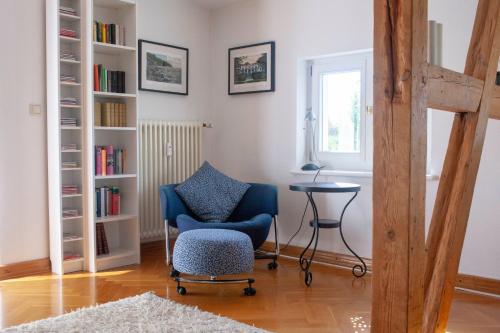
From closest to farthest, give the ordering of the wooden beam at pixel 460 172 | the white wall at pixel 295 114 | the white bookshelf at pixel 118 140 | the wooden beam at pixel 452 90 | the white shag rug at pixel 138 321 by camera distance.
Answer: the wooden beam at pixel 452 90 < the wooden beam at pixel 460 172 < the white shag rug at pixel 138 321 < the white wall at pixel 295 114 < the white bookshelf at pixel 118 140

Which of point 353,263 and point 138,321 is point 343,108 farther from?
point 138,321

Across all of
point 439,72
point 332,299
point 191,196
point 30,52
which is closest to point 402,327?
point 439,72

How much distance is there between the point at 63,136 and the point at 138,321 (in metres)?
1.98

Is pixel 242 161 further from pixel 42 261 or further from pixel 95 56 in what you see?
pixel 42 261

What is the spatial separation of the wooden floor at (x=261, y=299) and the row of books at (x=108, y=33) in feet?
6.42

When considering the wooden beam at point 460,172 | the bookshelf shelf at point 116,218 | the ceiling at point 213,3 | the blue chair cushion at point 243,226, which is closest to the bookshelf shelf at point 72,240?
the bookshelf shelf at point 116,218

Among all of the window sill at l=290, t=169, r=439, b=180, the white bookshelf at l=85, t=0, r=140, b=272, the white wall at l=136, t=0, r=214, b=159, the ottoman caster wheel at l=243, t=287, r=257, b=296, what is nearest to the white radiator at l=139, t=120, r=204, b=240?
the white wall at l=136, t=0, r=214, b=159

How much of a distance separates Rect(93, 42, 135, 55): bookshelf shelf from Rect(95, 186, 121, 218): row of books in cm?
120

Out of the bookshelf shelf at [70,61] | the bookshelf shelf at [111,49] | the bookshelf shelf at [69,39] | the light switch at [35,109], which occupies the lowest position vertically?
the light switch at [35,109]

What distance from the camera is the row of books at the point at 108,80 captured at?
424 centimetres

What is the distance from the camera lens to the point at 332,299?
3523 mm

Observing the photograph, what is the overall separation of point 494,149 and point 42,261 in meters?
3.64

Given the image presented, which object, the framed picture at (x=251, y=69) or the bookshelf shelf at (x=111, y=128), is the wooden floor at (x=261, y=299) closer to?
the bookshelf shelf at (x=111, y=128)

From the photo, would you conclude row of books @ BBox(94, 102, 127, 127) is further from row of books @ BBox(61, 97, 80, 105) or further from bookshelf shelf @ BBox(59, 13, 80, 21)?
bookshelf shelf @ BBox(59, 13, 80, 21)
